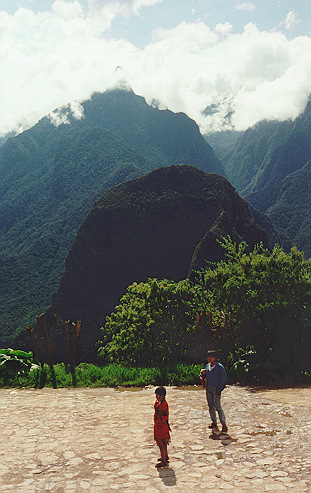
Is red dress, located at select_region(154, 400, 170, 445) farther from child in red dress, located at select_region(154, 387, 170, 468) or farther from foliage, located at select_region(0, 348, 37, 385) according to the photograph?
foliage, located at select_region(0, 348, 37, 385)

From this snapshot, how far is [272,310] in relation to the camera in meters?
12.7

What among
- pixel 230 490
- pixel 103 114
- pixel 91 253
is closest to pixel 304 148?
pixel 103 114

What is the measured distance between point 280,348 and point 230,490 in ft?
27.0

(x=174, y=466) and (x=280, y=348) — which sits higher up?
(x=280, y=348)

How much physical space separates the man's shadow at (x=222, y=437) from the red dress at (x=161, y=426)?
1.19 m

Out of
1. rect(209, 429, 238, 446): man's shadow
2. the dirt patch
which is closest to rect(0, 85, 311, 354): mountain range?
the dirt patch

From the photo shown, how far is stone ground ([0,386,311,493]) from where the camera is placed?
17.4ft

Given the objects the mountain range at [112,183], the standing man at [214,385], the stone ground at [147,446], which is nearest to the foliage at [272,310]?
the stone ground at [147,446]

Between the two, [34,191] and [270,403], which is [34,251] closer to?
[34,191]

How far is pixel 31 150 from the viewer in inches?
5374

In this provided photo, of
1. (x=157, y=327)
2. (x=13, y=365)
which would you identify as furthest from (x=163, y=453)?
(x=157, y=327)

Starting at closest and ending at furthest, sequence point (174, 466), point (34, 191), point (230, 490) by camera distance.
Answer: point (230, 490) → point (174, 466) → point (34, 191)

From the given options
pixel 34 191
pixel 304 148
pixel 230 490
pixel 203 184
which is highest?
pixel 304 148

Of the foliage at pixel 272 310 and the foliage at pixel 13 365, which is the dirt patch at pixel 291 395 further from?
the foliage at pixel 13 365
